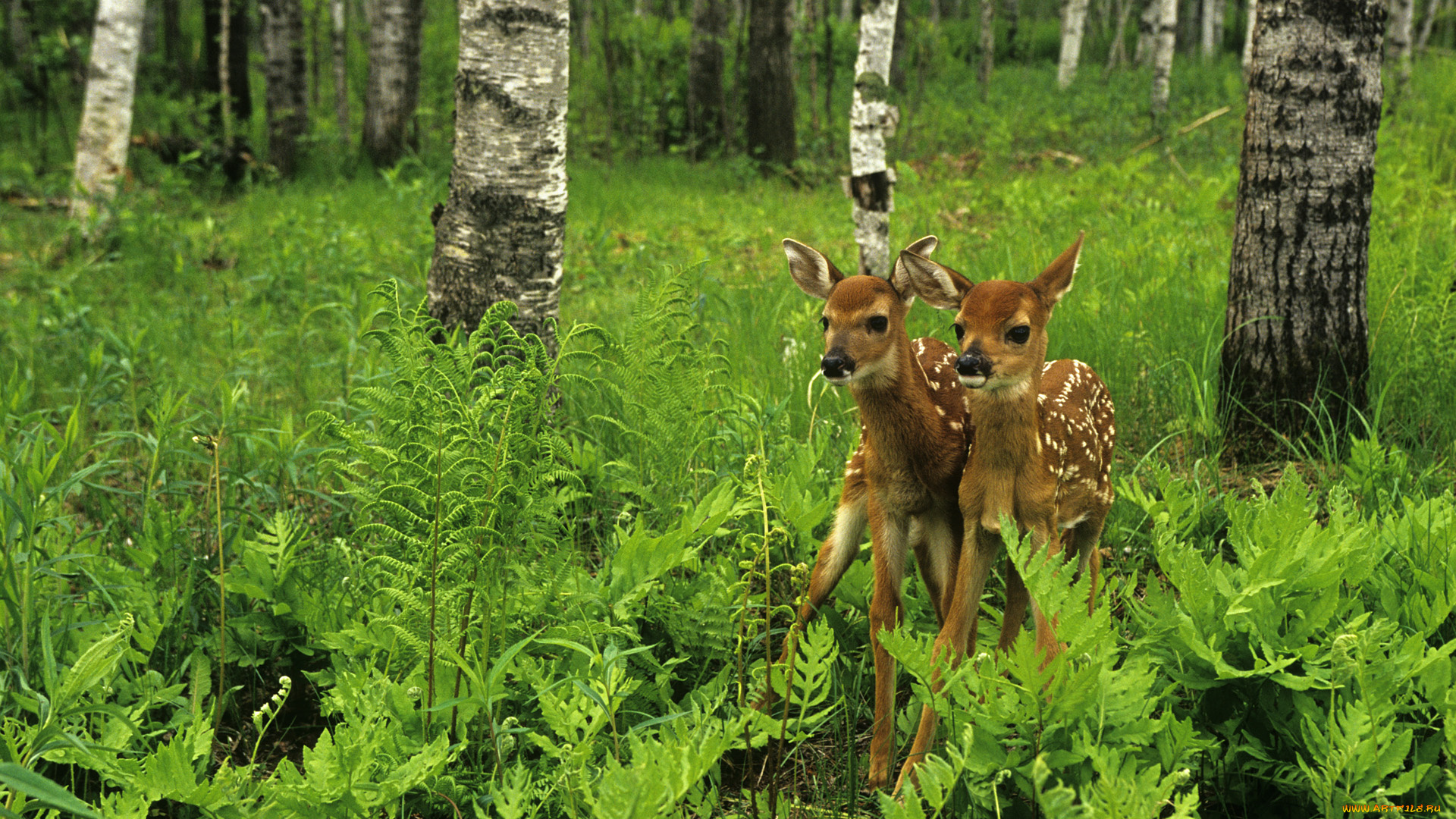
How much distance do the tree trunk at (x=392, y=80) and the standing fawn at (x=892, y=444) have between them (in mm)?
11780

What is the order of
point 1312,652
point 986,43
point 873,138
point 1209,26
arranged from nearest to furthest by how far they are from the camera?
point 1312,652
point 873,138
point 986,43
point 1209,26

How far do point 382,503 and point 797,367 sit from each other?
8.71 ft

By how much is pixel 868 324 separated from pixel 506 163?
7.31ft

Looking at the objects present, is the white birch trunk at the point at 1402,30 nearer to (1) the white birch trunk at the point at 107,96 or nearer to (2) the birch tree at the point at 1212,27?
(2) the birch tree at the point at 1212,27

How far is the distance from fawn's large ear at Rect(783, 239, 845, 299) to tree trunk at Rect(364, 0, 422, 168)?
11.5 meters

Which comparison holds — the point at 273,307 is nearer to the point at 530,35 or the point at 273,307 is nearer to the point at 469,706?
the point at 530,35

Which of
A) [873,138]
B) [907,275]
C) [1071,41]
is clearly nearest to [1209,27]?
[1071,41]

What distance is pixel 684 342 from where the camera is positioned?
11.2ft

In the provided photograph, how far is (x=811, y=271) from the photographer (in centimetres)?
281

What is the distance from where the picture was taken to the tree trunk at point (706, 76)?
15.4m

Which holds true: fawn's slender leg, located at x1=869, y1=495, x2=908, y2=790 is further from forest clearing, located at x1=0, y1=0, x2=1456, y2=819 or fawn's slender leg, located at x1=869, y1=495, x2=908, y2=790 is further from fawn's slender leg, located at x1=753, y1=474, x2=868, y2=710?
fawn's slender leg, located at x1=753, y1=474, x2=868, y2=710

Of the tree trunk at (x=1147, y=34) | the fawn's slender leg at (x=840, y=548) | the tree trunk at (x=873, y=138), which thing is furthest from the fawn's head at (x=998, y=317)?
the tree trunk at (x=1147, y=34)

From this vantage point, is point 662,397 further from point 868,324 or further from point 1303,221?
point 1303,221

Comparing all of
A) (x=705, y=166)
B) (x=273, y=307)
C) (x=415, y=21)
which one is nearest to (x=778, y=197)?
(x=705, y=166)
